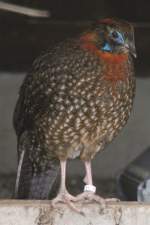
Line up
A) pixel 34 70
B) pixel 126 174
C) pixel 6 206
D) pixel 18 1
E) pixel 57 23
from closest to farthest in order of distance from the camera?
1. pixel 6 206
2. pixel 34 70
3. pixel 126 174
4. pixel 18 1
5. pixel 57 23

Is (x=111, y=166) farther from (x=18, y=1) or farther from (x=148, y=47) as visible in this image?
(x=18, y=1)

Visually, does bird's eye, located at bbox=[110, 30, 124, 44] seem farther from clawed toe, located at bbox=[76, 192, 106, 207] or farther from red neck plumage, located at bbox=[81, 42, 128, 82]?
clawed toe, located at bbox=[76, 192, 106, 207]

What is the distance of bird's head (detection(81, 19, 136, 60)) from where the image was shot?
457cm

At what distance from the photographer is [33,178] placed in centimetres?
521

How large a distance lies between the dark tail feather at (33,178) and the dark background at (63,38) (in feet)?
8.16

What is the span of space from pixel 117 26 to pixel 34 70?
0.56 metres

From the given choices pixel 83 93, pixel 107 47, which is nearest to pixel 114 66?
pixel 107 47

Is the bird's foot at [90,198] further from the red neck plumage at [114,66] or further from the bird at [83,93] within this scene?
the red neck plumage at [114,66]

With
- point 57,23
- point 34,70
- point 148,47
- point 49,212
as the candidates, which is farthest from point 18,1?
point 49,212

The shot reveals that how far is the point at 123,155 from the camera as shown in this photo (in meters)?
7.95

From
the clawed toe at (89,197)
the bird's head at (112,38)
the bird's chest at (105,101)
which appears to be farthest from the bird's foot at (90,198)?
the bird's head at (112,38)

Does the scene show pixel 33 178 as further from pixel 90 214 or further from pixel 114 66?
pixel 114 66

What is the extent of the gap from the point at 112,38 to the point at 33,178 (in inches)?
40.6

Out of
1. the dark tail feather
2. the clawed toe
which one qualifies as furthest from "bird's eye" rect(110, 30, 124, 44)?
the dark tail feather
